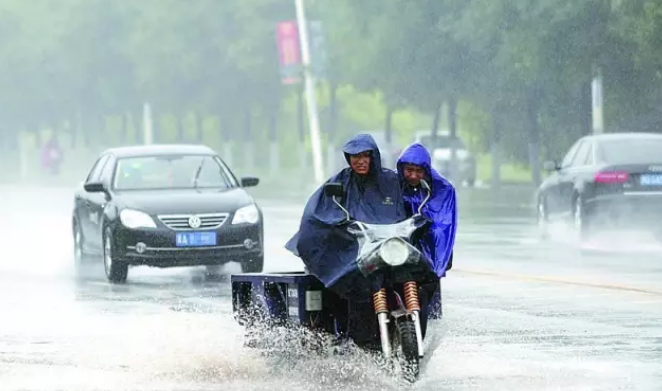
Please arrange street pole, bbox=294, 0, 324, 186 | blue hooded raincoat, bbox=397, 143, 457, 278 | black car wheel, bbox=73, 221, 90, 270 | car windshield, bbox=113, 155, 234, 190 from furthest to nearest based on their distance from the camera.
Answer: street pole, bbox=294, 0, 324, 186 < black car wheel, bbox=73, 221, 90, 270 < car windshield, bbox=113, 155, 234, 190 < blue hooded raincoat, bbox=397, 143, 457, 278

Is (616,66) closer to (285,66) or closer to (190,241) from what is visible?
(285,66)

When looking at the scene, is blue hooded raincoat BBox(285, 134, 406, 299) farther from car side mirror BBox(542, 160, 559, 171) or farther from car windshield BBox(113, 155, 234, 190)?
car side mirror BBox(542, 160, 559, 171)

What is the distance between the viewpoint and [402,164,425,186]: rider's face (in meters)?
10.9

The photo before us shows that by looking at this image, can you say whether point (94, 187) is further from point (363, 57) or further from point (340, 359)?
point (363, 57)

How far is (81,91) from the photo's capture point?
79.4 meters

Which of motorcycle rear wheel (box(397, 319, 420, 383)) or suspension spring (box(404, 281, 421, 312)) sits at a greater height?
suspension spring (box(404, 281, 421, 312))

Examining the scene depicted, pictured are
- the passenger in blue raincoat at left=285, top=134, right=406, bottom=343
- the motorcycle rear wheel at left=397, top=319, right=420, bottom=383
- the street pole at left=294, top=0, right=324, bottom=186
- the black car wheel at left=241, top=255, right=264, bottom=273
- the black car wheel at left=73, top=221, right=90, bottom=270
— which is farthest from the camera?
the street pole at left=294, top=0, right=324, bottom=186

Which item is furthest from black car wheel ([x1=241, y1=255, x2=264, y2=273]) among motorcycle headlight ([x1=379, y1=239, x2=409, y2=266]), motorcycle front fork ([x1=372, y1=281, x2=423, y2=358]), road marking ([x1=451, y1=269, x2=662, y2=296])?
motorcycle headlight ([x1=379, y1=239, x2=409, y2=266])

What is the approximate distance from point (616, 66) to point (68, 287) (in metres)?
22.0

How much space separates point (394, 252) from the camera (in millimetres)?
10305

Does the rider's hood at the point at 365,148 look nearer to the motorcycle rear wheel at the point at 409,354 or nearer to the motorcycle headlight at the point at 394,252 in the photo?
the motorcycle headlight at the point at 394,252

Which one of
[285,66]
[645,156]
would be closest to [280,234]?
[645,156]

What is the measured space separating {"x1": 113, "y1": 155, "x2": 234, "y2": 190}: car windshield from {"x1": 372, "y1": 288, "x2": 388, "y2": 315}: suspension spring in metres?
10.1

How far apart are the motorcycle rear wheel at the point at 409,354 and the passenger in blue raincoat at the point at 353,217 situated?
33cm
